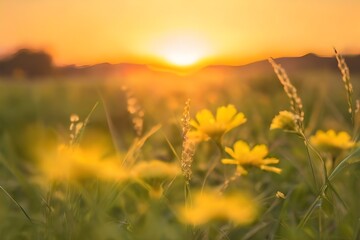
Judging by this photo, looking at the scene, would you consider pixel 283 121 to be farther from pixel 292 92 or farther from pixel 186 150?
pixel 186 150

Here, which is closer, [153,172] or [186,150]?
[186,150]

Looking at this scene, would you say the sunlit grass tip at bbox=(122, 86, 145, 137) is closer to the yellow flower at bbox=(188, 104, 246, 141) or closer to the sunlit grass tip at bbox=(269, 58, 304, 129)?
the yellow flower at bbox=(188, 104, 246, 141)

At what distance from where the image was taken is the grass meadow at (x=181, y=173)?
2.30 ft

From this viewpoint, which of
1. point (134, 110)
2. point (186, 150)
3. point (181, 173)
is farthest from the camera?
point (181, 173)

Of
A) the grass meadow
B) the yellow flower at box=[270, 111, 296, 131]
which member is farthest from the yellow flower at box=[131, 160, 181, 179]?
the yellow flower at box=[270, 111, 296, 131]

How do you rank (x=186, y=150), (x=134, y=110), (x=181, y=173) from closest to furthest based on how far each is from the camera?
(x=186, y=150) < (x=134, y=110) < (x=181, y=173)

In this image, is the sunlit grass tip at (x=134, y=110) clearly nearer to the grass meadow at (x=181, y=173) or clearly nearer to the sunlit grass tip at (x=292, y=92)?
the grass meadow at (x=181, y=173)

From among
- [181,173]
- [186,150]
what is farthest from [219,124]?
[186,150]

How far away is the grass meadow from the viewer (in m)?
0.70

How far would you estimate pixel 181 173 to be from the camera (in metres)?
0.90

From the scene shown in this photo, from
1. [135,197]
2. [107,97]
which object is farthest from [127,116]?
[135,197]

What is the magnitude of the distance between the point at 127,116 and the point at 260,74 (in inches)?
68.1

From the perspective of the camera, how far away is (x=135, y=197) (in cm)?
109

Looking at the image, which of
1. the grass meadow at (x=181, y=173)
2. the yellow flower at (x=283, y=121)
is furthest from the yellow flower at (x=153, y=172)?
the yellow flower at (x=283, y=121)
